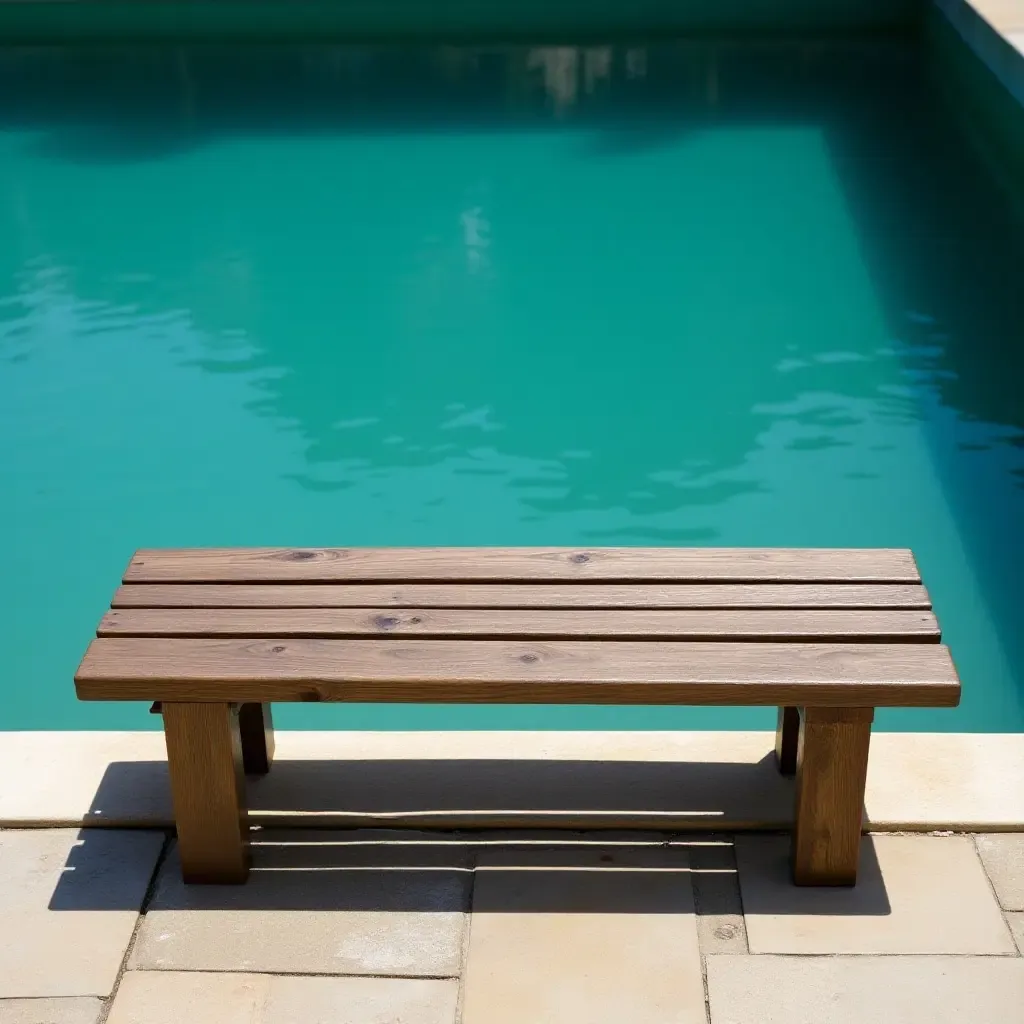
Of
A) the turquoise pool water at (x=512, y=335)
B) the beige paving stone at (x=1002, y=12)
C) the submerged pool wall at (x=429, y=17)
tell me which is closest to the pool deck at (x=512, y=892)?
the turquoise pool water at (x=512, y=335)

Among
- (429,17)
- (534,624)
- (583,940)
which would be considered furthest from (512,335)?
(429,17)

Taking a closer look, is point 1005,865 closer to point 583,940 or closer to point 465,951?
point 583,940

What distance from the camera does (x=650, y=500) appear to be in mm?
5152

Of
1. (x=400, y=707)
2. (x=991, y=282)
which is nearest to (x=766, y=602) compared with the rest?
(x=400, y=707)

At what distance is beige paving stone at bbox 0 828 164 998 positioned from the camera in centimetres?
262

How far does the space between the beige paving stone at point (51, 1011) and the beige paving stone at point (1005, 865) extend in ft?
5.68

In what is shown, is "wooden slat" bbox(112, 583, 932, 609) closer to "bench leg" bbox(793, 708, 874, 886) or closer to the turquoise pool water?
"bench leg" bbox(793, 708, 874, 886)

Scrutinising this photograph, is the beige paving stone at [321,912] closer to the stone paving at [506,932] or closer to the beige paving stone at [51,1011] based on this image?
the stone paving at [506,932]

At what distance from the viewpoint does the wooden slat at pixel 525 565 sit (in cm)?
287

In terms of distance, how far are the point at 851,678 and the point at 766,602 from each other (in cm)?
29

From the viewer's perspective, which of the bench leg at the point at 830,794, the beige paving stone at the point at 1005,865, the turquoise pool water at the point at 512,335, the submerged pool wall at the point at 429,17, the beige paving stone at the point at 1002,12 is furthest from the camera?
the submerged pool wall at the point at 429,17

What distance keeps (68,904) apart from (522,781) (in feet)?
3.18

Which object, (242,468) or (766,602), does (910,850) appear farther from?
(242,468)

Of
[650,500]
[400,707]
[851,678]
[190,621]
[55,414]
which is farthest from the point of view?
[55,414]
